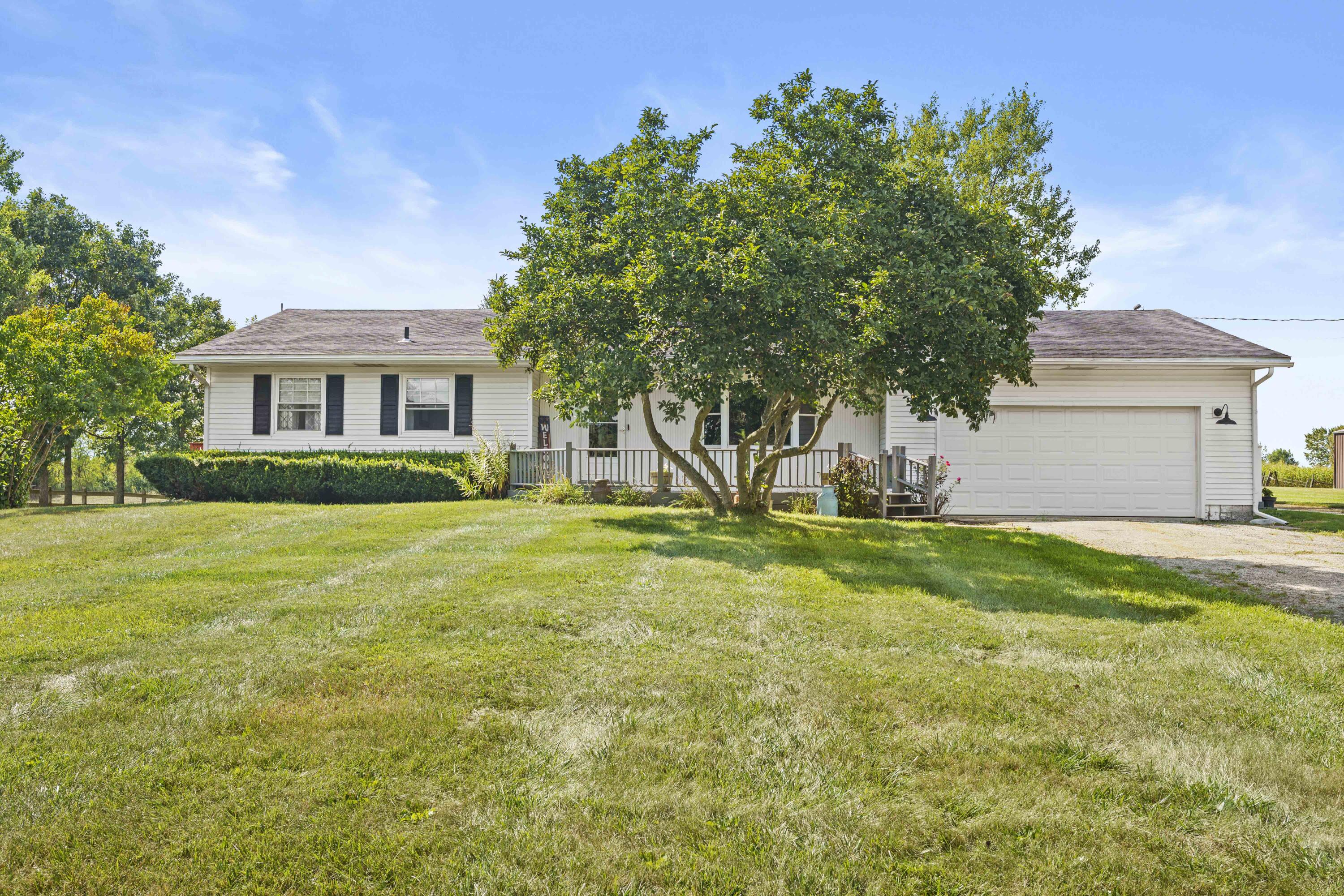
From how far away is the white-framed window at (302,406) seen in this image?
16938 millimetres

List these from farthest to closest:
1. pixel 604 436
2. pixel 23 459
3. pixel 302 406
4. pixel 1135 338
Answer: pixel 302 406 → pixel 604 436 → pixel 1135 338 → pixel 23 459

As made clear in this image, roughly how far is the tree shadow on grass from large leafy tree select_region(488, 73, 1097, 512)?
63.6 inches

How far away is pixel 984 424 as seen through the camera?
49.5 feet

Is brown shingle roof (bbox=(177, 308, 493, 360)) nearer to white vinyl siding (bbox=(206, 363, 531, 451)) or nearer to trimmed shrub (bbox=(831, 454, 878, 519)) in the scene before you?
white vinyl siding (bbox=(206, 363, 531, 451))

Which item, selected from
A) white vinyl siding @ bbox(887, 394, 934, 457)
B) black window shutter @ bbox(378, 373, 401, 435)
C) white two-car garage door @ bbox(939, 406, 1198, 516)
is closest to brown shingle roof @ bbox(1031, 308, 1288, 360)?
white two-car garage door @ bbox(939, 406, 1198, 516)

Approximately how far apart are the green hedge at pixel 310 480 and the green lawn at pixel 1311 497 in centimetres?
2104

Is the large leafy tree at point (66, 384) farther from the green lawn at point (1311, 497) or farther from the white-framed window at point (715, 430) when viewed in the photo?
the green lawn at point (1311, 497)

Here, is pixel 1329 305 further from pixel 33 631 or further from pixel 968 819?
pixel 33 631

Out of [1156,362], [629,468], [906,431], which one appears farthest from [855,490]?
[1156,362]

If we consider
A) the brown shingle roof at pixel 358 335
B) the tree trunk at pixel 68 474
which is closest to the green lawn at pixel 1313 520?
the brown shingle roof at pixel 358 335

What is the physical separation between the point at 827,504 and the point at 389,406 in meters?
9.72

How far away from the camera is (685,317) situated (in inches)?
357

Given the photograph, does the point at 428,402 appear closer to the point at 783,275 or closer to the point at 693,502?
the point at 693,502

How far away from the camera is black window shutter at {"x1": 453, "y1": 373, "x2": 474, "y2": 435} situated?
1667 cm
